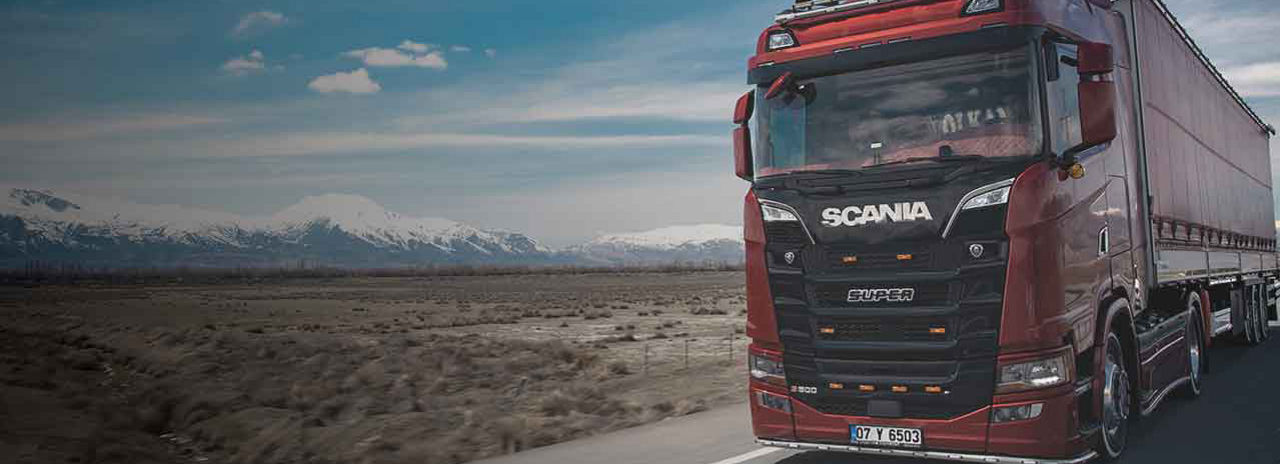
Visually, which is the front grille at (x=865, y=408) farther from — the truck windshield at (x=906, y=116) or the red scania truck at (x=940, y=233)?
the truck windshield at (x=906, y=116)

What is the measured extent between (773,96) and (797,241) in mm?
1192

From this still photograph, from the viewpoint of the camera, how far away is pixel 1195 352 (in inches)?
459

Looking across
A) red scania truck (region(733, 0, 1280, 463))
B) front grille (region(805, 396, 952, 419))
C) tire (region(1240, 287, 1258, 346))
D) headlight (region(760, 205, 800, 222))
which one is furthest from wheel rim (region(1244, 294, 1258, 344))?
headlight (region(760, 205, 800, 222))

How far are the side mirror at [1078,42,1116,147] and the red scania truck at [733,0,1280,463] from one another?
13mm

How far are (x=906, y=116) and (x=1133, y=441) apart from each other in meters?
3.90

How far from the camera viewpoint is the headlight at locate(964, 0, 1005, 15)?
6.93 m

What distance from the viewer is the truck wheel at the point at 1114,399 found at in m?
7.45

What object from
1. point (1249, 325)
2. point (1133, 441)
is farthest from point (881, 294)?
point (1249, 325)

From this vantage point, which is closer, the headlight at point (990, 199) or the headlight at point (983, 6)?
the headlight at point (990, 199)

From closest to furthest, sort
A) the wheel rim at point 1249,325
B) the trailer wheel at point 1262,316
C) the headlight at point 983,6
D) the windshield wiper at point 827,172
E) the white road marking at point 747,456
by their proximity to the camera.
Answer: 1. the headlight at point 983,6
2. the windshield wiper at point 827,172
3. the white road marking at point 747,456
4. the wheel rim at point 1249,325
5. the trailer wheel at point 1262,316

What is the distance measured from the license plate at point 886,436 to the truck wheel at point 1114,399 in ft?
5.14

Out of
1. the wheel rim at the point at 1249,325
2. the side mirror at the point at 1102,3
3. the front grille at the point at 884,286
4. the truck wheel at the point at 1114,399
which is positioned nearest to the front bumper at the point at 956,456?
the truck wheel at the point at 1114,399

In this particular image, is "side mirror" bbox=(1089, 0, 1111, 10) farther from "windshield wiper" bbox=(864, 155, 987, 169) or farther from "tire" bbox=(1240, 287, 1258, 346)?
"tire" bbox=(1240, 287, 1258, 346)

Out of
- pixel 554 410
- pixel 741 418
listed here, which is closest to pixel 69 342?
pixel 554 410
